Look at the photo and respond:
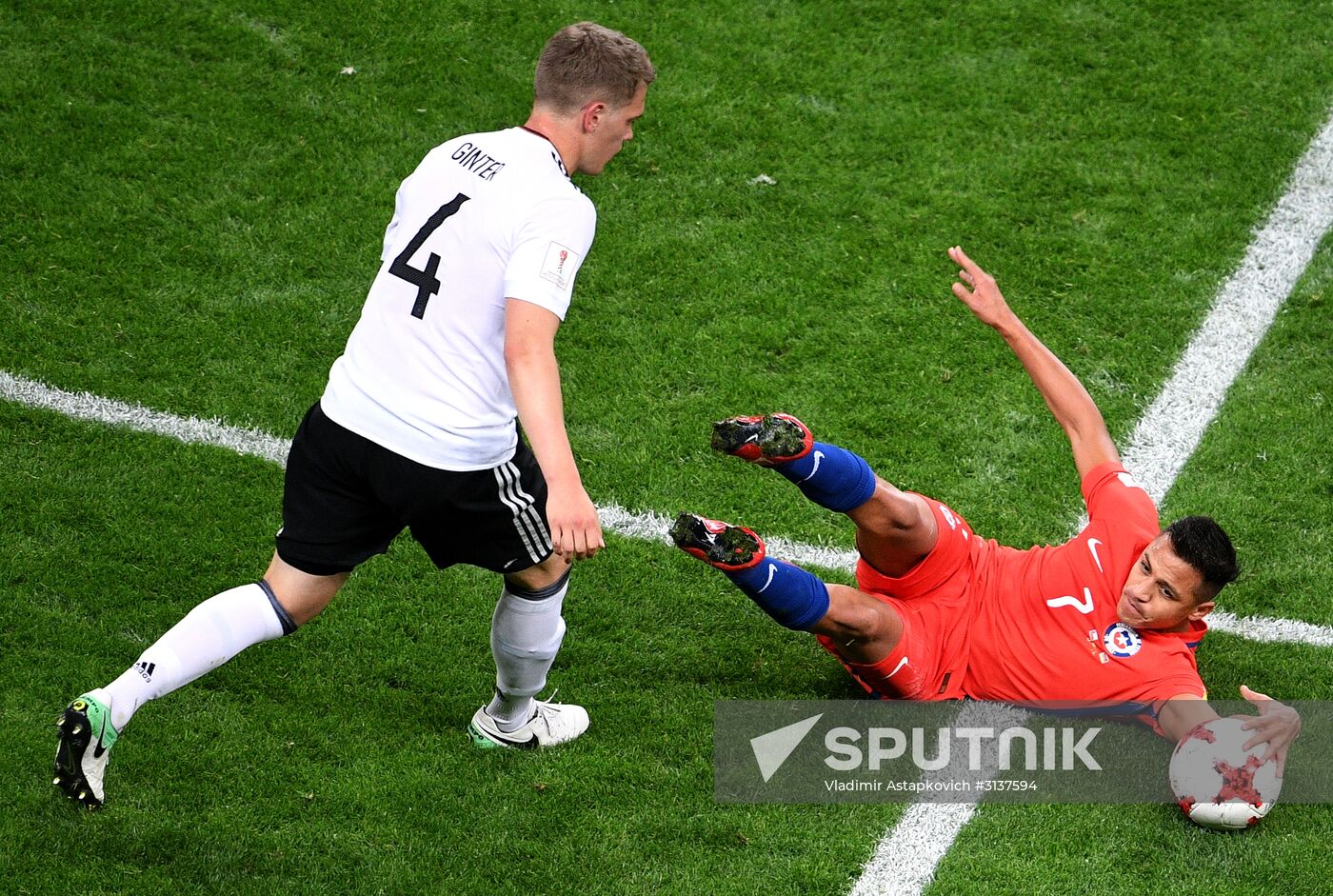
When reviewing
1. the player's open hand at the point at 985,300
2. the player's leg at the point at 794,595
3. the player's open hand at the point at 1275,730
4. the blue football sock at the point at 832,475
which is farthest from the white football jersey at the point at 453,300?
the player's open hand at the point at 1275,730

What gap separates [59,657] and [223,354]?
63.2 inches

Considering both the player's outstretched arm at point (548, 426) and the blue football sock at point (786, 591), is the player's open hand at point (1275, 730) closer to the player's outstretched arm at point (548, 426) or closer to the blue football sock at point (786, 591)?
the blue football sock at point (786, 591)

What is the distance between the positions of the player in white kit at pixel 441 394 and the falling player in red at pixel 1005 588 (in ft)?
2.23

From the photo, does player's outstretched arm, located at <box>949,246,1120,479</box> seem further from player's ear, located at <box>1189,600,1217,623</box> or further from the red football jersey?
player's ear, located at <box>1189,600,1217,623</box>

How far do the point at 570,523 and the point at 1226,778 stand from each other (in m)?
2.12

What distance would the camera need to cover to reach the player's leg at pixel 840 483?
3.97 metres

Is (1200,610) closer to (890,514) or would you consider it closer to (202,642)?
(890,514)

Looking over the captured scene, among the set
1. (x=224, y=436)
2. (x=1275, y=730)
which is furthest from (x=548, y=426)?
(x=224, y=436)

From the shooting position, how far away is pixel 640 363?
5512 millimetres

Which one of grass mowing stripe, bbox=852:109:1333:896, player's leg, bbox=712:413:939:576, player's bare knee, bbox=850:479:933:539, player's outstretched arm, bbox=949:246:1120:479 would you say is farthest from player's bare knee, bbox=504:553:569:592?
player's outstretched arm, bbox=949:246:1120:479

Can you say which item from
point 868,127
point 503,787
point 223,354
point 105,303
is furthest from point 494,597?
point 868,127

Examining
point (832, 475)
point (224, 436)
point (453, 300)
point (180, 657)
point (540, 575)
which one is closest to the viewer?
point (453, 300)

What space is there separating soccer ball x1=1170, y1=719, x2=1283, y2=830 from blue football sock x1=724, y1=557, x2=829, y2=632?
1.11m

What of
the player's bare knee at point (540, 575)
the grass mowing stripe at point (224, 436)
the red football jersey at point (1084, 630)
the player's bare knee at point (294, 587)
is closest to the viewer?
the player's bare knee at point (294, 587)
